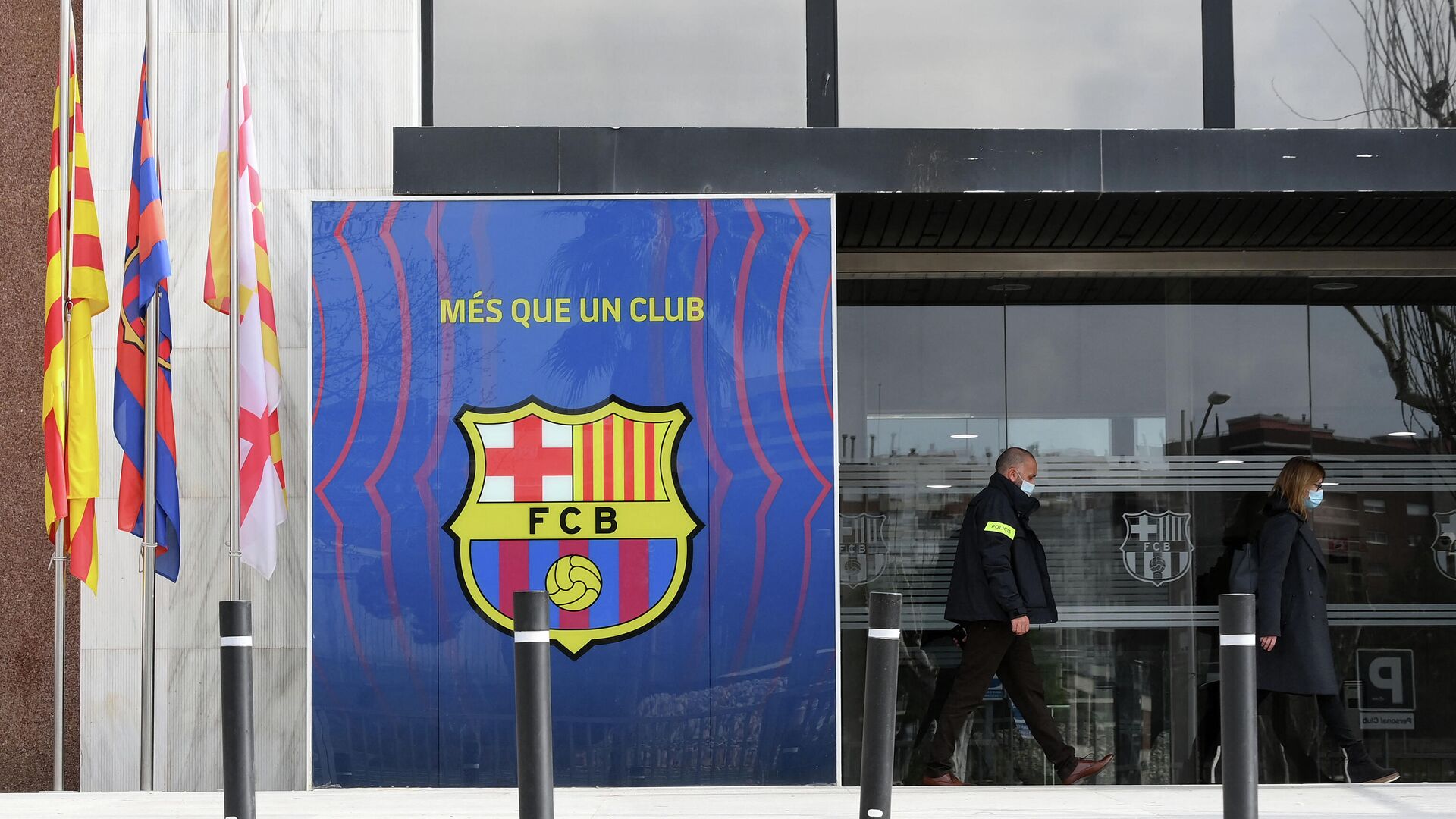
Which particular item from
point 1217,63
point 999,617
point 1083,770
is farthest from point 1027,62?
point 1083,770

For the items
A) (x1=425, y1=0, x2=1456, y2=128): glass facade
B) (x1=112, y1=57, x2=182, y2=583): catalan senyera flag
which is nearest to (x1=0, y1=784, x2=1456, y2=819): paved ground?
(x1=112, y1=57, x2=182, y2=583): catalan senyera flag

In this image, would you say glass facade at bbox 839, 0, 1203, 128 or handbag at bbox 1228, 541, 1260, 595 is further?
glass facade at bbox 839, 0, 1203, 128

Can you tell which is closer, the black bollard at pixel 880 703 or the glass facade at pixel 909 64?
the black bollard at pixel 880 703

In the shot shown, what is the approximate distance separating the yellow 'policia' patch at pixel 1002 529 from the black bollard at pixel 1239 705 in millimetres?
2515

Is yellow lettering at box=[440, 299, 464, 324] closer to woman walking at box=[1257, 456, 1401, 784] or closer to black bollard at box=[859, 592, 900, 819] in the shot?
black bollard at box=[859, 592, 900, 819]

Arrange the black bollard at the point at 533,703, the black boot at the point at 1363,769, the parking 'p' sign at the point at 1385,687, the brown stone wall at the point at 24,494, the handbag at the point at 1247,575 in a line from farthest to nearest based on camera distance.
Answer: the parking 'p' sign at the point at 1385,687, the brown stone wall at the point at 24,494, the handbag at the point at 1247,575, the black boot at the point at 1363,769, the black bollard at the point at 533,703

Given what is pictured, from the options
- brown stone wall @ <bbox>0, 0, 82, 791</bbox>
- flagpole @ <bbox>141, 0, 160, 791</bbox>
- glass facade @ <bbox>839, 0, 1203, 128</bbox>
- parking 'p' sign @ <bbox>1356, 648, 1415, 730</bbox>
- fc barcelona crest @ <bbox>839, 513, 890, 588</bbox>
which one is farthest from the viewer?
parking 'p' sign @ <bbox>1356, 648, 1415, 730</bbox>

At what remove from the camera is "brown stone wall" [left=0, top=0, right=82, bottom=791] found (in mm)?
7949

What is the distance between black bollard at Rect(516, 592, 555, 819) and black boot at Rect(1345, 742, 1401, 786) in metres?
4.75

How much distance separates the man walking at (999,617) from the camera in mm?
7328

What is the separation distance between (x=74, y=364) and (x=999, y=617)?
5.06 m

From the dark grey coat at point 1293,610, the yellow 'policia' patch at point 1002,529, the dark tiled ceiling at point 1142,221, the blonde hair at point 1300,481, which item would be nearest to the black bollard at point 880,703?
the yellow 'policia' patch at point 1002,529

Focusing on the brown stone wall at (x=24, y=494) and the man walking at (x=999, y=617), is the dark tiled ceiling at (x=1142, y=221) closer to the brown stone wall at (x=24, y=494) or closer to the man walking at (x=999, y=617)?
the man walking at (x=999, y=617)

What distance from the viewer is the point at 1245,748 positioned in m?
4.84
